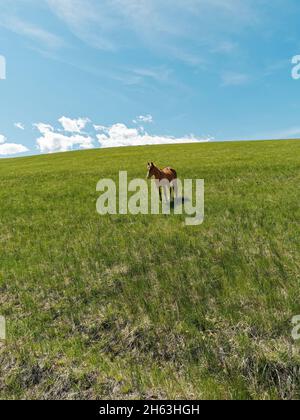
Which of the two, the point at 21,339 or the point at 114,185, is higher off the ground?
the point at 114,185

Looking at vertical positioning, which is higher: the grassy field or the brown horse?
the brown horse

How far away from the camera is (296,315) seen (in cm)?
652

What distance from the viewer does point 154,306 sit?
24.6ft

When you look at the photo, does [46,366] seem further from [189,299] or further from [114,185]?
[114,185]

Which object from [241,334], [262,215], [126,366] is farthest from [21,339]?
[262,215]

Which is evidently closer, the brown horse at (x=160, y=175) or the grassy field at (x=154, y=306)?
the grassy field at (x=154, y=306)

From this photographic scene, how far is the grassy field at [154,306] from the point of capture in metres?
5.39

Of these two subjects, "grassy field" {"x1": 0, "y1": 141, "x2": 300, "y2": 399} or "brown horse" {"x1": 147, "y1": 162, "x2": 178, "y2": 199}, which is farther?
"brown horse" {"x1": 147, "y1": 162, "x2": 178, "y2": 199}

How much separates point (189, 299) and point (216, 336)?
144 centimetres

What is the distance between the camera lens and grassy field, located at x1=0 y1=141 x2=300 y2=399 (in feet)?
17.7

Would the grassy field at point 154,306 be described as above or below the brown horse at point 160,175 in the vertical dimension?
below

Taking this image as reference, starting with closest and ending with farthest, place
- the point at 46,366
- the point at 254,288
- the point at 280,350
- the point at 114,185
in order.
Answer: the point at 280,350 < the point at 46,366 < the point at 254,288 < the point at 114,185
